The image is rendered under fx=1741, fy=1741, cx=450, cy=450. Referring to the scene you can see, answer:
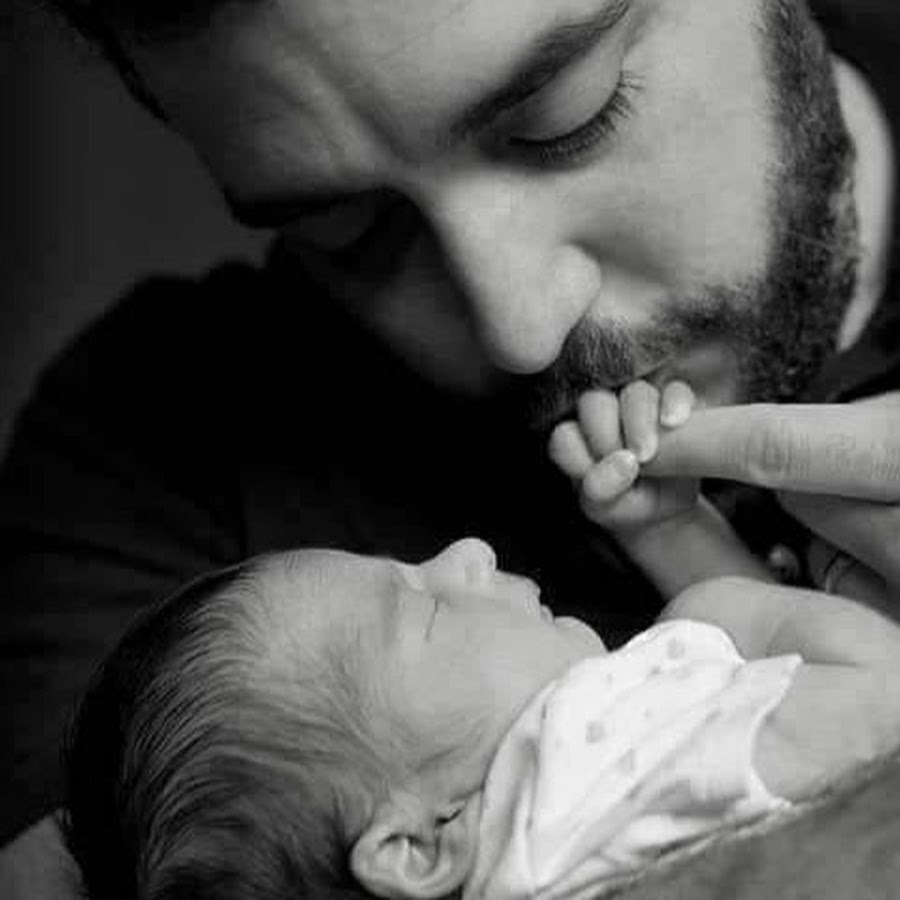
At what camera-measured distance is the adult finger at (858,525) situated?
1.24 m

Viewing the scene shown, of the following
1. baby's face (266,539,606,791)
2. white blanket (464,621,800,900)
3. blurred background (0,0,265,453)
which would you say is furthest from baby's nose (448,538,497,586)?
blurred background (0,0,265,453)

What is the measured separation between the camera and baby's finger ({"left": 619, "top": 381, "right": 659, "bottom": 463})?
1341mm

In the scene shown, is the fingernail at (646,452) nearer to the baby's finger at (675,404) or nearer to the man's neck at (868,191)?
the baby's finger at (675,404)

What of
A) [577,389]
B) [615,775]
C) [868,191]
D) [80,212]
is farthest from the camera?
[80,212]

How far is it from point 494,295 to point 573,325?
78 millimetres

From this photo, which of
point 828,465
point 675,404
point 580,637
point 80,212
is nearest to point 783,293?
point 675,404

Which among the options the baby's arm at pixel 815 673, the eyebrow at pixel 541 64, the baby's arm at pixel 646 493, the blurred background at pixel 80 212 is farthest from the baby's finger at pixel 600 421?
the blurred background at pixel 80 212

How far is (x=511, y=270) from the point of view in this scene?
4.27 ft

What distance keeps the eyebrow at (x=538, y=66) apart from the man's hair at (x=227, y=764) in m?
0.36

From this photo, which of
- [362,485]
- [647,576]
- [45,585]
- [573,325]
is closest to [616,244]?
[573,325]

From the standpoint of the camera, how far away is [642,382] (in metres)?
1.41

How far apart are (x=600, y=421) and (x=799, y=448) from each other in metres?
0.19

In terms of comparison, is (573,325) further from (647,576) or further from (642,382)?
(647,576)

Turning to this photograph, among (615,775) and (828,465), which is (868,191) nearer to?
(828,465)
